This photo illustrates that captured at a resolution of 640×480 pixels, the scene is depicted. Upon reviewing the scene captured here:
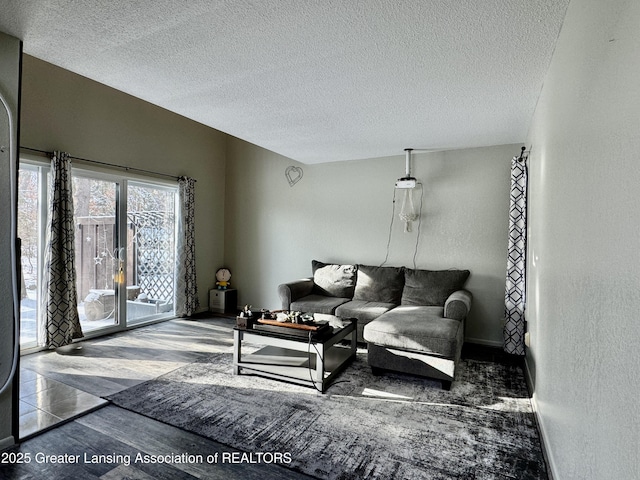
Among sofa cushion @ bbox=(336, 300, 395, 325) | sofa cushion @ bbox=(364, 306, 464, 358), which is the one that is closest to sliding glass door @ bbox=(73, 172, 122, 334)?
sofa cushion @ bbox=(336, 300, 395, 325)

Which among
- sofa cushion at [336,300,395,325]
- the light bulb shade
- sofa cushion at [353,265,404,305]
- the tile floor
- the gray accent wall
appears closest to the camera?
the gray accent wall

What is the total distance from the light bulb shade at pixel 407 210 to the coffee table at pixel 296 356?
1646 mm

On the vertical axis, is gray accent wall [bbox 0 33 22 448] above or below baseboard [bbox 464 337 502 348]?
above

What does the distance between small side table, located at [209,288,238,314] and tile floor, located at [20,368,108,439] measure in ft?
8.92

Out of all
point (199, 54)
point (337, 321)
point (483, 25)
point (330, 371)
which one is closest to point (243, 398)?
point (330, 371)

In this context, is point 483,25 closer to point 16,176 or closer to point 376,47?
point 376,47

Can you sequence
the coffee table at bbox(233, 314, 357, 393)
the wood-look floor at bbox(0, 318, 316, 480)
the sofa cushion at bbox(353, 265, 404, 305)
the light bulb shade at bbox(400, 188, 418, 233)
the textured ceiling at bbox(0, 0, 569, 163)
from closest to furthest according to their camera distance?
1. the textured ceiling at bbox(0, 0, 569, 163)
2. the wood-look floor at bbox(0, 318, 316, 480)
3. the coffee table at bbox(233, 314, 357, 393)
4. the sofa cushion at bbox(353, 265, 404, 305)
5. the light bulb shade at bbox(400, 188, 418, 233)

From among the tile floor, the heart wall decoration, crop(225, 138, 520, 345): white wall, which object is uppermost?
the heart wall decoration

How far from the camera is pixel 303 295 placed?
4637mm

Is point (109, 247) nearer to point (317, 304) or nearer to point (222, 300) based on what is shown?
point (222, 300)

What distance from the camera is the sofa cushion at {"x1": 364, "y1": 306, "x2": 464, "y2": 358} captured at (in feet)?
9.64

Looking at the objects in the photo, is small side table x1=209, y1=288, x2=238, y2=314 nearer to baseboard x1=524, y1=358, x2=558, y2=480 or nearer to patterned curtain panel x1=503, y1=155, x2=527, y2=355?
patterned curtain panel x1=503, y1=155, x2=527, y2=355

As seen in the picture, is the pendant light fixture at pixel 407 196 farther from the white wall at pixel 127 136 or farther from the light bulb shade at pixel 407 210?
the white wall at pixel 127 136

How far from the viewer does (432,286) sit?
13.7ft
